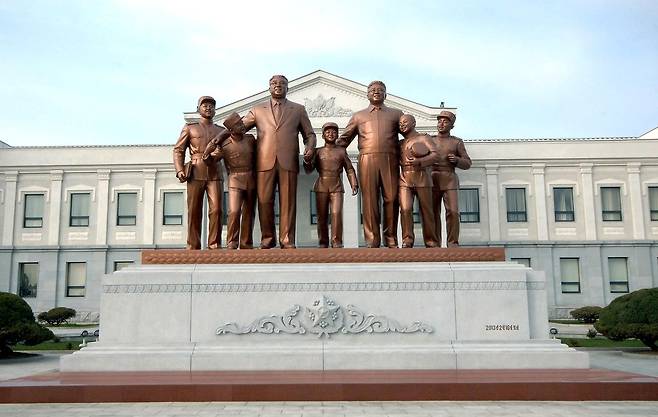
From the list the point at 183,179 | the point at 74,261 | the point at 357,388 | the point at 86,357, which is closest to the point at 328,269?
the point at 357,388

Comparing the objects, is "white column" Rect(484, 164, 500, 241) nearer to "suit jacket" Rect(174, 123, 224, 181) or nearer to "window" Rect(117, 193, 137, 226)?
"window" Rect(117, 193, 137, 226)

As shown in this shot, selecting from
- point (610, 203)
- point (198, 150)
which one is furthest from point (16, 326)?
point (610, 203)

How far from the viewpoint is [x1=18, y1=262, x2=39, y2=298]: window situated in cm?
3547

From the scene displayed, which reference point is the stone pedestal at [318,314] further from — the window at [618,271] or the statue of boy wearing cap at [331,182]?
the window at [618,271]

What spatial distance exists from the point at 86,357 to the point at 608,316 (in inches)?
561

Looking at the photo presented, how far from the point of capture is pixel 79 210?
3631 cm

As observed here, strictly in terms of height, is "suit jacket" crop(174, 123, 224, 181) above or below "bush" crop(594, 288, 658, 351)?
above

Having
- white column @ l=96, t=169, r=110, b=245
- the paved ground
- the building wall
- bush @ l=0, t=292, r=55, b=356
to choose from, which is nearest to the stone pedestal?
the paved ground

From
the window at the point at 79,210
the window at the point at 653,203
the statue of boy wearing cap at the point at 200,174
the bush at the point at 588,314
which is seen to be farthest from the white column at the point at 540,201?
the statue of boy wearing cap at the point at 200,174

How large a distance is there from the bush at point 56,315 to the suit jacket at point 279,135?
82.1ft

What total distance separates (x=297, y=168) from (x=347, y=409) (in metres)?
4.53

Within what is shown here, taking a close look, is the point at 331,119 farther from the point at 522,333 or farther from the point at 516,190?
the point at 522,333

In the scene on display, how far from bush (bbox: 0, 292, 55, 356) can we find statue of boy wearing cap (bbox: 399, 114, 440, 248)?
11.3 meters

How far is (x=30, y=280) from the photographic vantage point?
117ft
